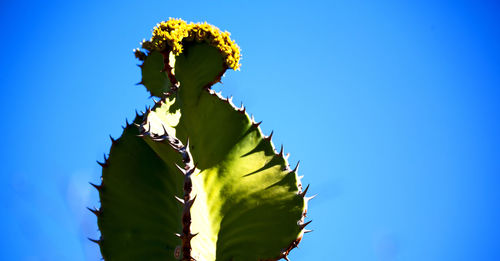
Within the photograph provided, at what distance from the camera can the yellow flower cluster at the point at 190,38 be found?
12.3ft

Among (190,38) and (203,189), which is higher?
(190,38)

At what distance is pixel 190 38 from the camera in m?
3.95

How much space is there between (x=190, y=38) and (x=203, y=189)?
1170 mm

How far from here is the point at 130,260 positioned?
327cm

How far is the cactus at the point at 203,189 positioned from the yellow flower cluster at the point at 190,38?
0.37 metres

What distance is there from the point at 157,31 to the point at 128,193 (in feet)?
3.69

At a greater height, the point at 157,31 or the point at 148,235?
the point at 157,31

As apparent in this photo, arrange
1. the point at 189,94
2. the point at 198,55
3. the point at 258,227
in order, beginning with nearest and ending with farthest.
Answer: the point at 258,227 < the point at 189,94 < the point at 198,55

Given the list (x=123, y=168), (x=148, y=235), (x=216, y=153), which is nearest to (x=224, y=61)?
(x=216, y=153)

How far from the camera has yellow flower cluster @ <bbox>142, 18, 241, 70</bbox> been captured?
3.75 metres

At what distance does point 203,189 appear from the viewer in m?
3.36

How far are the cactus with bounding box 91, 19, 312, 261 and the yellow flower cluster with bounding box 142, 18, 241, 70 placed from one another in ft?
1.23

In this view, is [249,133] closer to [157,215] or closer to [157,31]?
[157,215]

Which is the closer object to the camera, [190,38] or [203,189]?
[203,189]
